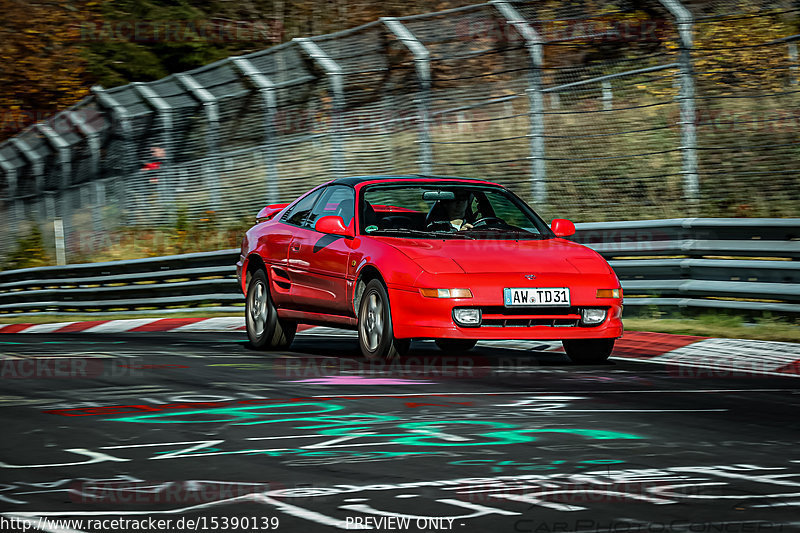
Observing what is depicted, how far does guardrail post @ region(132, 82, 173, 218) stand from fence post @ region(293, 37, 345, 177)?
428cm

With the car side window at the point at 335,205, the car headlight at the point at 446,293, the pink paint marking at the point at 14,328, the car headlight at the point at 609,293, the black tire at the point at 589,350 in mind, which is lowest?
the pink paint marking at the point at 14,328

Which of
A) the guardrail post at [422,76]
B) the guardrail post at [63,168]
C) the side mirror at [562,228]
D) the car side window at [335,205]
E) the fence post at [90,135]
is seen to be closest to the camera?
the side mirror at [562,228]

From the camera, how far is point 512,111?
16328 mm

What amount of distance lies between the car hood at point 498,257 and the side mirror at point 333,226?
1.55 feet

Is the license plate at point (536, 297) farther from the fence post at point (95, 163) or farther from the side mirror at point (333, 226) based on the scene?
the fence post at point (95, 163)

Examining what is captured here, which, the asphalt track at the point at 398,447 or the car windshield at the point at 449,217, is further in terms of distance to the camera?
the car windshield at the point at 449,217

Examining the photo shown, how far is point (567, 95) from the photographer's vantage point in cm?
1558

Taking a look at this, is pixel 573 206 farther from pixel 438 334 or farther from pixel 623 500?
pixel 623 500

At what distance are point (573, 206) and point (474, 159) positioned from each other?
2083mm

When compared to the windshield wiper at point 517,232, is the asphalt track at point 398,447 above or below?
below

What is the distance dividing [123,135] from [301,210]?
40.0 feet

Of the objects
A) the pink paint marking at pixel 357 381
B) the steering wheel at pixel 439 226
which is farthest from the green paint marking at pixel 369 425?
the steering wheel at pixel 439 226

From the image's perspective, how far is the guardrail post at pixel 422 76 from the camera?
1571cm

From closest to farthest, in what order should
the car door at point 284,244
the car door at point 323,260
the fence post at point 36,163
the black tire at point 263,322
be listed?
1. the car door at point 323,260
2. the car door at point 284,244
3. the black tire at point 263,322
4. the fence post at point 36,163
